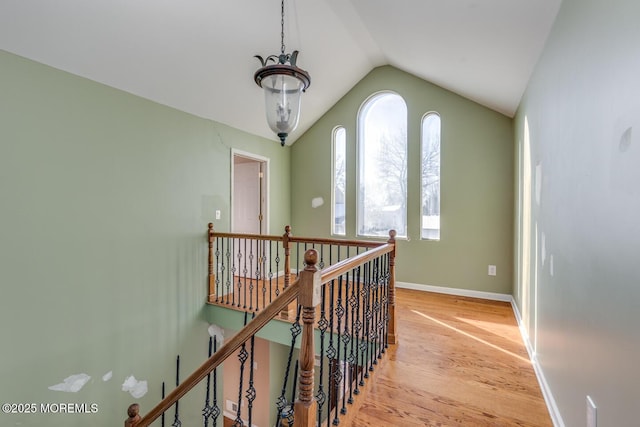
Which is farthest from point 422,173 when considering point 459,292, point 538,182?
point 538,182

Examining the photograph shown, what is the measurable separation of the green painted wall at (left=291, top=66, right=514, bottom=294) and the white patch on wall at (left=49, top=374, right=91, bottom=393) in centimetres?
375

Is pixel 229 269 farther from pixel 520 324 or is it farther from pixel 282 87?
pixel 520 324

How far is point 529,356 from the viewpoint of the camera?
2506mm

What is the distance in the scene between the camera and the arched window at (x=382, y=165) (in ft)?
15.0

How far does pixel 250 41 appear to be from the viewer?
3.12m

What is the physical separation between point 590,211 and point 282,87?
1.71m

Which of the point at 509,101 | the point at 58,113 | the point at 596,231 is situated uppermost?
the point at 509,101

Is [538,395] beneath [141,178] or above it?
beneath

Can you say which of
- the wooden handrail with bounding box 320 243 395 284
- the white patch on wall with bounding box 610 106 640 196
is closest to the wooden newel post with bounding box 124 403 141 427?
the wooden handrail with bounding box 320 243 395 284

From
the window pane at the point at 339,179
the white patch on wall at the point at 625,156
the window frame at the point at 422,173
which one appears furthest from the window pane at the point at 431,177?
the white patch on wall at the point at 625,156

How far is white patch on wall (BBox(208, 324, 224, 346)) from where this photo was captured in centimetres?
402

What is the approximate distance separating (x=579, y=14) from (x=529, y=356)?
96.8 inches

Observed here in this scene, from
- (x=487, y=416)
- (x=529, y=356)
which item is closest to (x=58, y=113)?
(x=487, y=416)

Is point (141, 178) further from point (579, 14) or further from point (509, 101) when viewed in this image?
point (509, 101)
